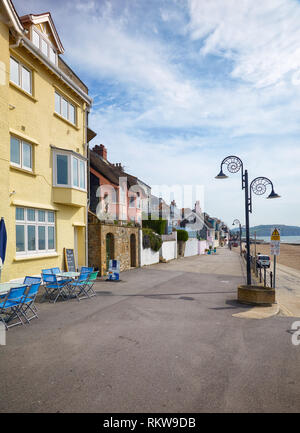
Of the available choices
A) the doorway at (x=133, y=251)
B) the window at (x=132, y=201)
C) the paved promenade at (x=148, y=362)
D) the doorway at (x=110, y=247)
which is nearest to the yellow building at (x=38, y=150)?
the doorway at (x=110, y=247)

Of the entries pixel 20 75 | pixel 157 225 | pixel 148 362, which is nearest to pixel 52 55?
pixel 20 75

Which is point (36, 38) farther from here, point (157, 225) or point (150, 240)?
point (157, 225)

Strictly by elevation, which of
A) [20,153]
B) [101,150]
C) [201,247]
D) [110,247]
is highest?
[101,150]

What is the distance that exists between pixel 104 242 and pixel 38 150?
679 cm

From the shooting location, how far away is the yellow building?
10.8m

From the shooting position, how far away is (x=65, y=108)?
1553 centimetres

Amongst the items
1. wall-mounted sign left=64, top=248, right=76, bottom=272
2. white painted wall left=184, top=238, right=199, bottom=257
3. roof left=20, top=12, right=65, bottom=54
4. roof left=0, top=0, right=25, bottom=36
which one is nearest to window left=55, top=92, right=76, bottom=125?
roof left=20, top=12, right=65, bottom=54

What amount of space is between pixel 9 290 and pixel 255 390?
6.10 metres

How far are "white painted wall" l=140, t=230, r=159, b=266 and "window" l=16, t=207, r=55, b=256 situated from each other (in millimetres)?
10284

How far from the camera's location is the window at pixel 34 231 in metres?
11.8

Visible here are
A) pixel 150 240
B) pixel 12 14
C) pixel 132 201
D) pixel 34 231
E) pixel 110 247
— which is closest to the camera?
pixel 12 14

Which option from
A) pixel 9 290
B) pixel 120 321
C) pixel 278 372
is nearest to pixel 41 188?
pixel 9 290

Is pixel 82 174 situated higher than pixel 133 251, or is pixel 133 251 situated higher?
pixel 82 174
